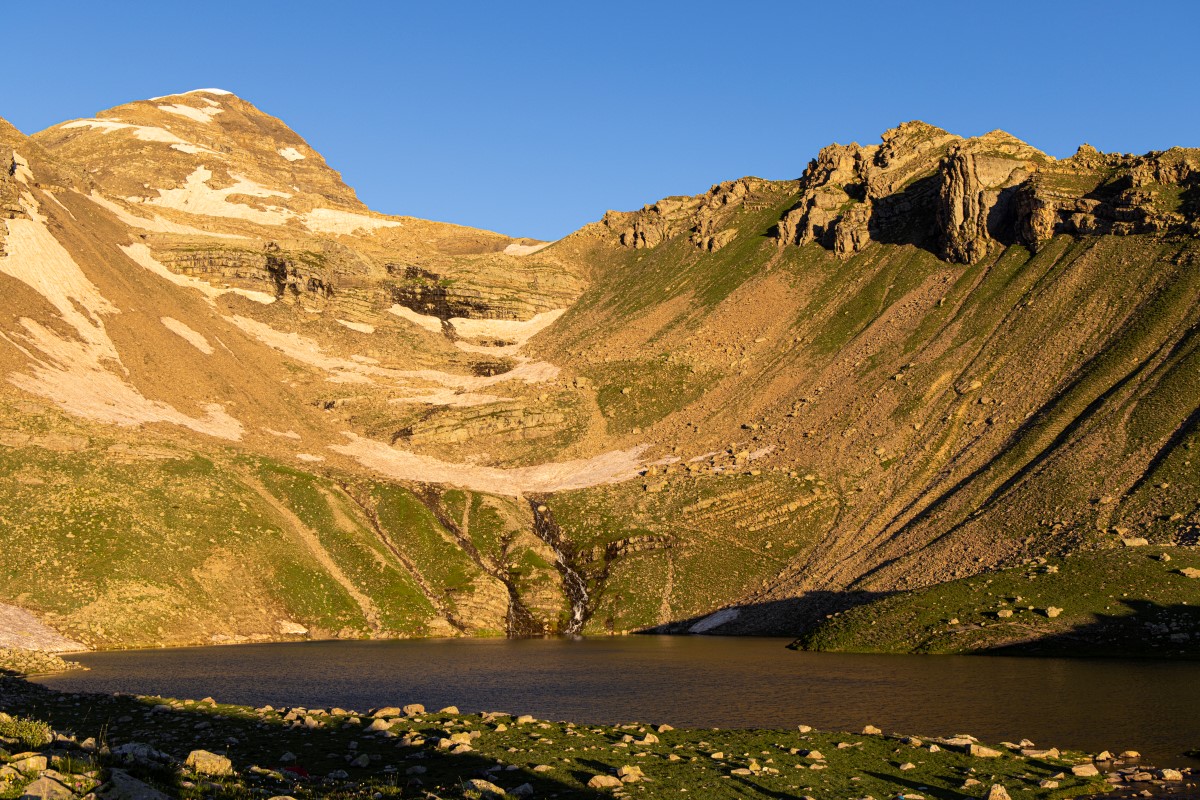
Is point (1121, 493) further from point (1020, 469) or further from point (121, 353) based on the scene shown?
point (121, 353)

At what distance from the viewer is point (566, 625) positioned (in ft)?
397

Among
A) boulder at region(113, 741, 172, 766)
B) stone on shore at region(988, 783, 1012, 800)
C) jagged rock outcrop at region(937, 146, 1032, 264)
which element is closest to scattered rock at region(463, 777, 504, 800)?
boulder at region(113, 741, 172, 766)

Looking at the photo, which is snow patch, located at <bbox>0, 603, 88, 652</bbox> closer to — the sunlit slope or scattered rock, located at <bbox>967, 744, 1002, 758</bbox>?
the sunlit slope

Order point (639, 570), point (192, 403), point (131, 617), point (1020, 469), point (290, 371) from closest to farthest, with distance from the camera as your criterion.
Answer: point (131, 617)
point (1020, 469)
point (639, 570)
point (192, 403)
point (290, 371)

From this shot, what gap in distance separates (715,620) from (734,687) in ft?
167

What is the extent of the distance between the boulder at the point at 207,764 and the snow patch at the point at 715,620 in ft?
300

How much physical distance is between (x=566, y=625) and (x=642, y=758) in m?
85.9

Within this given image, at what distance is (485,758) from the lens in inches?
1389

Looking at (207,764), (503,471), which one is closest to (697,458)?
(503,471)

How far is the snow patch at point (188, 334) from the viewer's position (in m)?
179

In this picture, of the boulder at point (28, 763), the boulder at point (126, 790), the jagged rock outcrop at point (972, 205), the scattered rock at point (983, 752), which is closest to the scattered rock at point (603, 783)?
the boulder at point (126, 790)

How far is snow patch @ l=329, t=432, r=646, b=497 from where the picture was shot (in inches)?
6143

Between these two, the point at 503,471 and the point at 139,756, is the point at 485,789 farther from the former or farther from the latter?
the point at 503,471

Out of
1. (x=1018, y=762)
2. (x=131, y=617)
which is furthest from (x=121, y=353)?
(x=1018, y=762)
